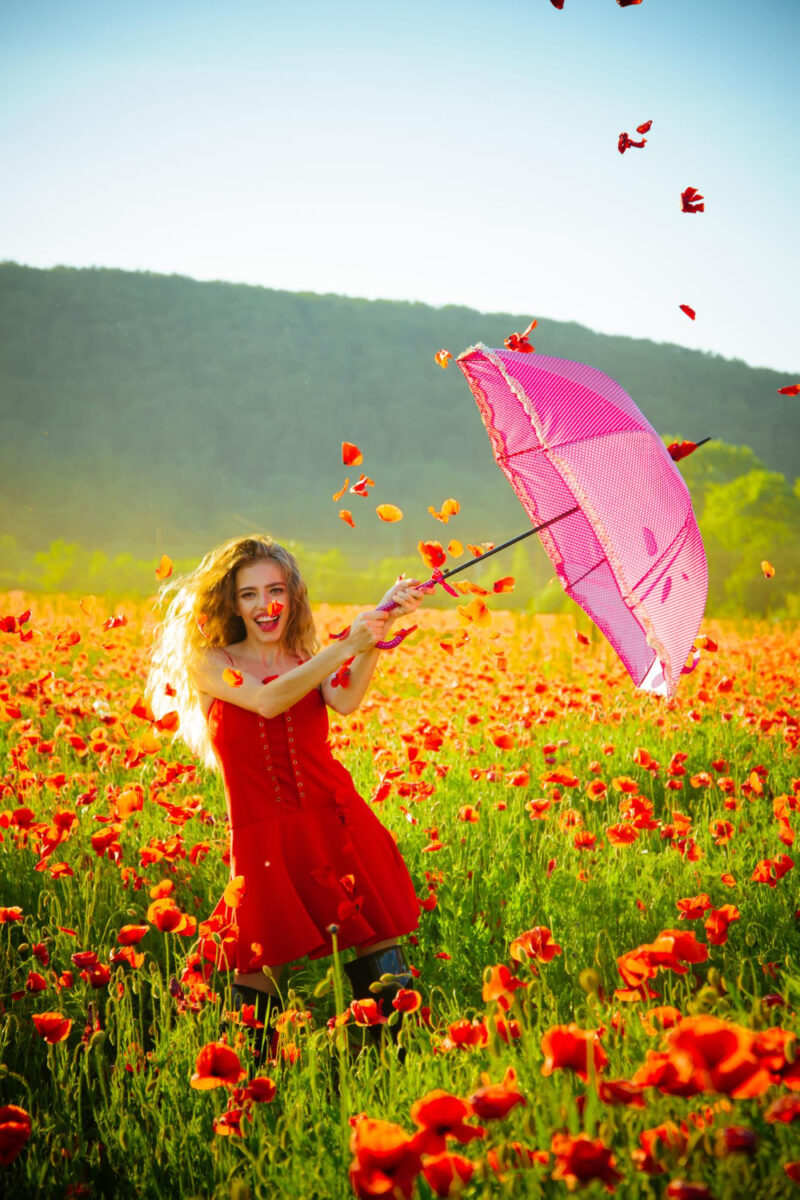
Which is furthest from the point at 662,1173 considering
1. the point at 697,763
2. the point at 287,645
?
the point at 697,763

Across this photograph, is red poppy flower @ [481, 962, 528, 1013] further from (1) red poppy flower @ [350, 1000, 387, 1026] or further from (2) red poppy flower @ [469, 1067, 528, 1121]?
(1) red poppy flower @ [350, 1000, 387, 1026]

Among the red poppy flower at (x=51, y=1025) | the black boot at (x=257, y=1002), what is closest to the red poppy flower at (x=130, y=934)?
the red poppy flower at (x=51, y=1025)

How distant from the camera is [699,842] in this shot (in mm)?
3666

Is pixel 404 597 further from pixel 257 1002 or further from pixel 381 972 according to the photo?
pixel 257 1002

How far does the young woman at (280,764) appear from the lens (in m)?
2.63

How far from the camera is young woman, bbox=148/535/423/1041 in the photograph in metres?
2.63

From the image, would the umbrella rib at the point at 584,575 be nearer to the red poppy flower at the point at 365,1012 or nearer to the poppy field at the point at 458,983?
the poppy field at the point at 458,983

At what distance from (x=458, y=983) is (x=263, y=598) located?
1441 mm

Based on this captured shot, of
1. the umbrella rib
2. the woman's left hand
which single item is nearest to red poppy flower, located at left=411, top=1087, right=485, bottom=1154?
the woman's left hand

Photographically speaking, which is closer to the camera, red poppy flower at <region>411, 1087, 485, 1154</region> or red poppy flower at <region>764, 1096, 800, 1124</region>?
red poppy flower at <region>411, 1087, 485, 1154</region>

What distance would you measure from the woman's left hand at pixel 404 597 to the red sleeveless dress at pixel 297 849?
54 centimetres

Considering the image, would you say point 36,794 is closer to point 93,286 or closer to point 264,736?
point 264,736

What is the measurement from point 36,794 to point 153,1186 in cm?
252

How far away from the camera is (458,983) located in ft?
9.52
